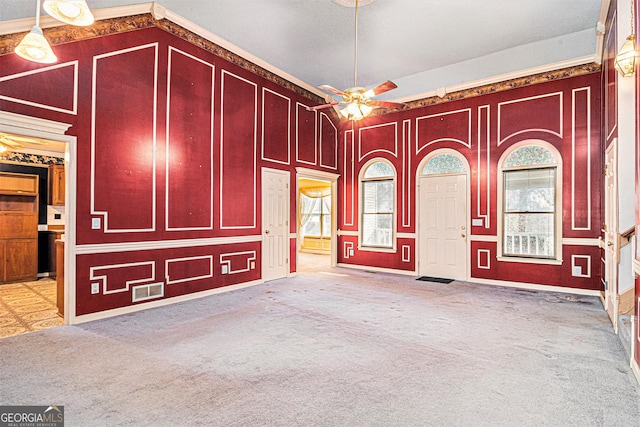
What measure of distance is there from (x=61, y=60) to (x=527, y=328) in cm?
589

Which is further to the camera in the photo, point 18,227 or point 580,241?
point 18,227

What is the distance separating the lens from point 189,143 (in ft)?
15.9

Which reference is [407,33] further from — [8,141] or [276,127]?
[8,141]

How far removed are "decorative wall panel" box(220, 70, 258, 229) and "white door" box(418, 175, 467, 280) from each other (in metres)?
3.46

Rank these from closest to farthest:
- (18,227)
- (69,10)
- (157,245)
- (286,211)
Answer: (69,10)
(157,245)
(18,227)
(286,211)

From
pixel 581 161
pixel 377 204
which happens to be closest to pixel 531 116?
pixel 581 161

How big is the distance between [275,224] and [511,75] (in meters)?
4.95

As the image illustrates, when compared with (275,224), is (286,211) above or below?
above

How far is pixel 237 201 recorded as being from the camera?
Answer: 18.2 ft

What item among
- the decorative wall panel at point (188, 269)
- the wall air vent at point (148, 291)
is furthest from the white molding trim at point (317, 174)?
the wall air vent at point (148, 291)

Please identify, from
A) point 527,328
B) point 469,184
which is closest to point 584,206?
point 469,184

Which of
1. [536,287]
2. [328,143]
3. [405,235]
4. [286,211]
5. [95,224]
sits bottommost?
[536,287]

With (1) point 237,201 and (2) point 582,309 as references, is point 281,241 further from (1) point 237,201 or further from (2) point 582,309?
(2) point 582,309

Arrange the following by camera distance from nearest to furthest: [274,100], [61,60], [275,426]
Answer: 1. [275,426]
2. [61,60]
3. [274,100]
